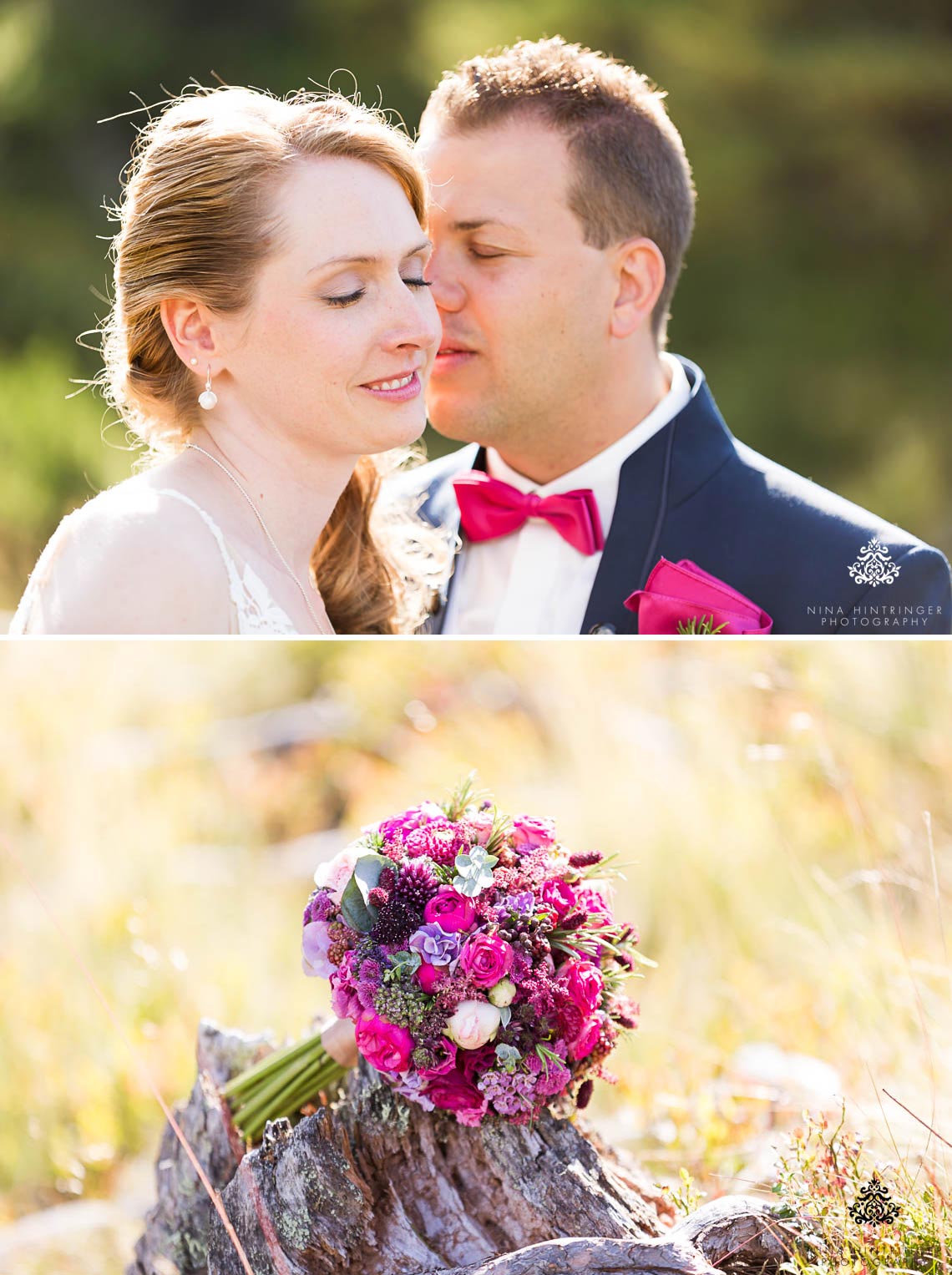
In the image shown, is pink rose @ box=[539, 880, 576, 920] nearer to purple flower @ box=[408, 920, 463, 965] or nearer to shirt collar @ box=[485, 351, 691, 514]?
purple flower @ box=[408, 920, 463, 965]

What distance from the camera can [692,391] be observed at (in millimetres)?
3021

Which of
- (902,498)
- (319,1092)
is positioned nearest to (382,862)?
(319,1092)

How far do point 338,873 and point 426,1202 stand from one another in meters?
0.47

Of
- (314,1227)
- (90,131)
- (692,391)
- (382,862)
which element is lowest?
(314,1227)

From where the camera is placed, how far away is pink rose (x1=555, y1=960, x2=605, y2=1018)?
173 centimetres

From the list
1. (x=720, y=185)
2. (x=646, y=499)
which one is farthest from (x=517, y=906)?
(x=720, y=185)

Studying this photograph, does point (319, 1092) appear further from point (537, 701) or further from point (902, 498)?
point (902, 498)

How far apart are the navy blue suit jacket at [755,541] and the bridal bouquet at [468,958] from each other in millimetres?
1002

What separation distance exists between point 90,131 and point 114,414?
89.6 inches

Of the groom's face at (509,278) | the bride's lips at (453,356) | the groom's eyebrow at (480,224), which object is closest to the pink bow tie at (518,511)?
the groom's face at (509,278)

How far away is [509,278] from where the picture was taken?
282 cm

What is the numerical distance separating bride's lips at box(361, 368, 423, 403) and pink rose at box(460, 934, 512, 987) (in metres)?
1.03

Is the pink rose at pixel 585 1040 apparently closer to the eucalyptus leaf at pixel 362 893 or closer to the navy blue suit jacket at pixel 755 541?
the eucalyptus leaf at pixel 362 893

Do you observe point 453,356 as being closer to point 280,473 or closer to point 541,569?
point 541,569
